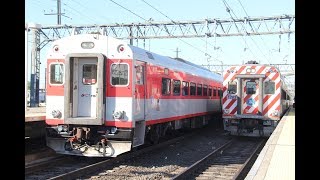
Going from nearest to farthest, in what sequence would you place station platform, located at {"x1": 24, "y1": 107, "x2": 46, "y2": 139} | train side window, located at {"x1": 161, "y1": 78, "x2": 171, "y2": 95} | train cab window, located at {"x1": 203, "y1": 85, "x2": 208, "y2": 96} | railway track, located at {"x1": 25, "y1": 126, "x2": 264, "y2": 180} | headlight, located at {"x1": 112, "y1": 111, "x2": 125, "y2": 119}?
railway track, located at {"x1": 25, "y1": 126, "x2": 264, "y2": 180} → headlight, located at {"x1": 112, "y1": 111, "x2": 125, "y2": 119} → station platform, located at {"x1": 24, "y1": 107, "x2": 46, "y2": 139} → train side window, located at {"x1": 161, "y1": 78, "x2": 171, "y2": 95} → train cab window, located at {"x1": 203, "y1": 85, "x2": 208, "y2": 96}

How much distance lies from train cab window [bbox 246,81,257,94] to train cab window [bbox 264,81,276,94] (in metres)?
0.43

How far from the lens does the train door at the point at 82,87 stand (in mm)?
10797

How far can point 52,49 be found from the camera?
11227 mm

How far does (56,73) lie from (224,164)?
5.22 m

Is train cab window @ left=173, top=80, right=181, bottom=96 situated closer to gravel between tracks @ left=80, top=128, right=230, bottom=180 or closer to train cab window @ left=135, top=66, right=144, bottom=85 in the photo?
gravel between tracks @ left=80, top=128, right=230, bottom=180

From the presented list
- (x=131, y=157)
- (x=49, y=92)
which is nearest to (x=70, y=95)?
(x=49, y=92)

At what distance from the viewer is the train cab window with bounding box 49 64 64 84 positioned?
36.5 feet

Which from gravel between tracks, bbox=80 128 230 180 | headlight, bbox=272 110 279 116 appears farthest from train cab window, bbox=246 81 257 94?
gravel between tracks, bbox=80 128 230 180

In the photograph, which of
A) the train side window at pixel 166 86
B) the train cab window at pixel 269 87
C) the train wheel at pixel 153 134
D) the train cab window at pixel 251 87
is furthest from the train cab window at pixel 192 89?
the train wheel at pixel 153 134
